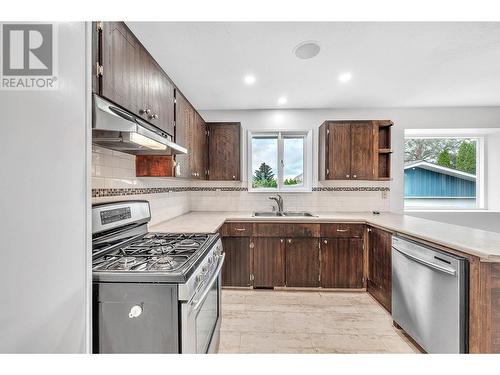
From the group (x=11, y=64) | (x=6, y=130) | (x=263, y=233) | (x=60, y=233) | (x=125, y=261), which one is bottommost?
(x=263, y=233)

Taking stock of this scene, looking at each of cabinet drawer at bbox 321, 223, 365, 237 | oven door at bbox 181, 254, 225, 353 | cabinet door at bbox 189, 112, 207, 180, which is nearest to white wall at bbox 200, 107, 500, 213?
cabinet door at bbox 189, 112, 207, 180

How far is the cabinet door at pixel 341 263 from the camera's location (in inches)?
116

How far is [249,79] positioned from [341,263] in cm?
241

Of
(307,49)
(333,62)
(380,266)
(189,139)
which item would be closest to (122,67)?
(189,139)

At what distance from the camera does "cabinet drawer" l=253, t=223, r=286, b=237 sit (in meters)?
3.01

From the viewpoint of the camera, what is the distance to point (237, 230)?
3014 millimetres

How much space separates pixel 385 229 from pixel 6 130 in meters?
2.74

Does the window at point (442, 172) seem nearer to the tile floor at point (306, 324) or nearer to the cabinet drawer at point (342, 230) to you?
the cabinet drawer at point (342, 230)

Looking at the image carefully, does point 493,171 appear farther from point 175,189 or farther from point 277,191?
point 175,189

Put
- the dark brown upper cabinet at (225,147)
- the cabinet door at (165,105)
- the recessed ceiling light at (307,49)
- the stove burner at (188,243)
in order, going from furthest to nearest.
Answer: the dark brown upper cabinet at (225,147)
the recessed ceiling light at (307,49)
the cabinet door at (165,105)
the stove burner at (188,243)

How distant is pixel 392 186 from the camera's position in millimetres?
3582

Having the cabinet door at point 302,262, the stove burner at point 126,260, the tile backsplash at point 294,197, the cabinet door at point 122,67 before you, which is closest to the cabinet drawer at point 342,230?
the cabinet door at point 302,262
